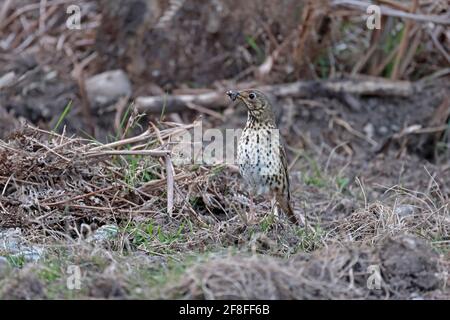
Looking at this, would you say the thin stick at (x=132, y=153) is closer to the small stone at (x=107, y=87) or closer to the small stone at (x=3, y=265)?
the small stone at (x=3, y=265)

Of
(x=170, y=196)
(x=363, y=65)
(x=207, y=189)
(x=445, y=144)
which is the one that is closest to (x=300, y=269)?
(x=170, y=196)

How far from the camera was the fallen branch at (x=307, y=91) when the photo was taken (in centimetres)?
925

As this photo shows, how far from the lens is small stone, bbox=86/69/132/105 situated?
31.0 feet

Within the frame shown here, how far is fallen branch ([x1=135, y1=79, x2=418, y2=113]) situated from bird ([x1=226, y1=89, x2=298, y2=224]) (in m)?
2.66

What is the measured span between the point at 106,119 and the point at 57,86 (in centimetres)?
75

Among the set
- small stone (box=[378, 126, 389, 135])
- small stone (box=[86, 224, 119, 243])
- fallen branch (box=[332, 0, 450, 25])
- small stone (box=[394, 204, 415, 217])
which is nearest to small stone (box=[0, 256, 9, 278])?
small stone (box=[86, 224, 119, 243])

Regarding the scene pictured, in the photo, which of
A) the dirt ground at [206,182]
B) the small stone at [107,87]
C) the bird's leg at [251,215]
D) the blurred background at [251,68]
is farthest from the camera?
the small stone at [107,87]

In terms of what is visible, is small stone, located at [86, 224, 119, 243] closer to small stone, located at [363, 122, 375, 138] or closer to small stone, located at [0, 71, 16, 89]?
small stone, located at [0, 71, 16, 89]

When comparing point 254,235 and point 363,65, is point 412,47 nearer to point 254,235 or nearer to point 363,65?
point 363,65

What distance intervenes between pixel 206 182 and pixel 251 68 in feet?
10.4

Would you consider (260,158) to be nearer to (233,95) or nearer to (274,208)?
(274,208)

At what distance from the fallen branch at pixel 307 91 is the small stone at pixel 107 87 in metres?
0.31

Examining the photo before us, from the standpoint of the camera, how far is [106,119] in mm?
9367

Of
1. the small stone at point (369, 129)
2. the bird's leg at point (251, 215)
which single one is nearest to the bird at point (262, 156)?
the bird's leg at point (251, 215)
